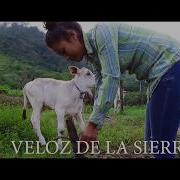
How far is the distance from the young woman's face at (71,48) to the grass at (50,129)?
21.8 inches

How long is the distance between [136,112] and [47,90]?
0.95 metres

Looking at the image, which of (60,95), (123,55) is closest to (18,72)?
(60,95)

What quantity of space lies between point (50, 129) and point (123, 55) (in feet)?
3.53

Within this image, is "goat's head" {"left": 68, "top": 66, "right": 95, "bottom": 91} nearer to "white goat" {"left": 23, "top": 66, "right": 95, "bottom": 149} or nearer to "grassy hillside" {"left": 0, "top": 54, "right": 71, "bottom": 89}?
"white goat" {"left": 23, "top": 66, "right": 95, "bottom": 149}

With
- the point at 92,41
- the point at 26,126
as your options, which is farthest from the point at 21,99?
the point at 92,41

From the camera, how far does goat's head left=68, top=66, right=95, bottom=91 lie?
6.99 meters

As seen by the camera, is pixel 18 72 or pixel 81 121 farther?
pixel 18 72

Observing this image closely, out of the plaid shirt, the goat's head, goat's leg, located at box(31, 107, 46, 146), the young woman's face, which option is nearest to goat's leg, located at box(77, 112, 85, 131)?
the plaid shirt

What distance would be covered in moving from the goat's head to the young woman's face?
0.11 meters

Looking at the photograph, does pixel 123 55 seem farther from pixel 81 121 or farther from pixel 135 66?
pixel 81 121

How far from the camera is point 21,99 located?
7082mm

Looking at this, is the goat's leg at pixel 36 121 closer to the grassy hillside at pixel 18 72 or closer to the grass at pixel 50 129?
the grass at pixel 50 129

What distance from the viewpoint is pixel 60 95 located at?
23.3ft
